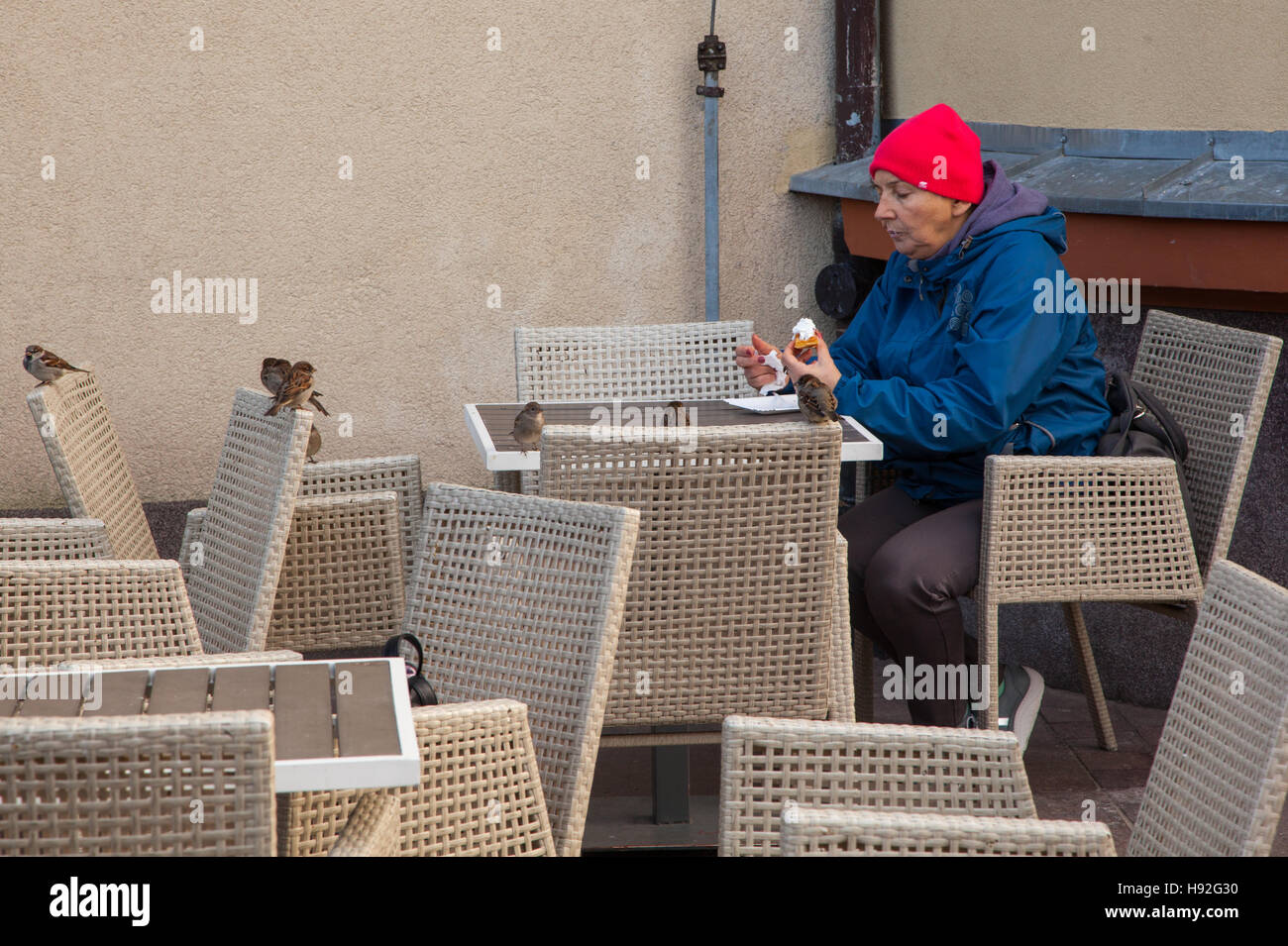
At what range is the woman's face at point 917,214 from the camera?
4.07m

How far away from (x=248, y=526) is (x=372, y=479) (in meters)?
0.79

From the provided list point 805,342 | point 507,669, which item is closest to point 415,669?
point 507,669

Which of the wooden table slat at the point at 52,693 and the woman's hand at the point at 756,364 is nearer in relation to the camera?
the wooden table slat at the point at 52,693

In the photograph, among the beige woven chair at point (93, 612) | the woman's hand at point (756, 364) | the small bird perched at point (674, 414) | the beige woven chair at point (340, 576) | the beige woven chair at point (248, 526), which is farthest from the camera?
the woman's hand at point (756, 364)

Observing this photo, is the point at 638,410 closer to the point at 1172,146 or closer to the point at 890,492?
the point at 890,492

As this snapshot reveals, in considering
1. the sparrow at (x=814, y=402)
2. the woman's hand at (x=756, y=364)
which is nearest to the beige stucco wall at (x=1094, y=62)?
the woman's hand at (x=756, y=364)

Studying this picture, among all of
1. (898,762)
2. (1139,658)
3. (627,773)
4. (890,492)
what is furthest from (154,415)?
(898,762)

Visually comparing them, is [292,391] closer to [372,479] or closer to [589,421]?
[372,479]

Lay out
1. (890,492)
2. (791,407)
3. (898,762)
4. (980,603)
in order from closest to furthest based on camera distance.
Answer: (898,762)
(980,603)
(791,407)
(890,492)

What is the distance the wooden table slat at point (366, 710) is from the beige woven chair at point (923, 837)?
1.84 feet

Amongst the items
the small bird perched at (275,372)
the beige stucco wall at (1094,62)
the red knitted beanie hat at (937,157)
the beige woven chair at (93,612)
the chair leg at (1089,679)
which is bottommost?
the chair leg at (1089,679)

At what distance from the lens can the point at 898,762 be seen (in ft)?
7.31

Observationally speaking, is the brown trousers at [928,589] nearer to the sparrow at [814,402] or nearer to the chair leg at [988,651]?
the chair leg at [988,651]

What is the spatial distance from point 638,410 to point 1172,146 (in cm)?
205
